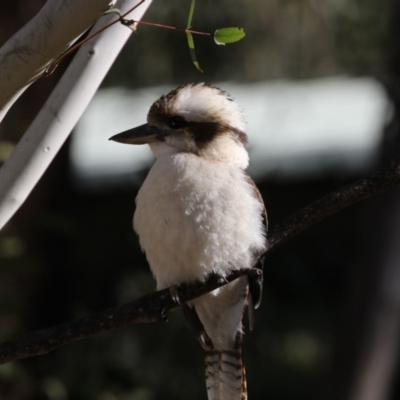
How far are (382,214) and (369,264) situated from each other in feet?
0.90

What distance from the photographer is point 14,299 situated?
3904 millimetres

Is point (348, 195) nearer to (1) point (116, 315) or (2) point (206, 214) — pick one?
(1) point (116, 315)

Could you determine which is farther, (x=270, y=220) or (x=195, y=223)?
(x=270, y=220)

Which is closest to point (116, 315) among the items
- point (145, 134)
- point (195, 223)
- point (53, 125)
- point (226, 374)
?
point (53, 125)

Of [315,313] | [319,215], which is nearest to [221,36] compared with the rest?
[319,215]

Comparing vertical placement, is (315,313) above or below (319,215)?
below

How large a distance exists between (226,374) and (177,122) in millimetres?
761

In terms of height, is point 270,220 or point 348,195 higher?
point 348,195

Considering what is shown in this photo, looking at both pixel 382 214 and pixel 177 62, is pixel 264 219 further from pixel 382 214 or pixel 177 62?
pixel 177 62

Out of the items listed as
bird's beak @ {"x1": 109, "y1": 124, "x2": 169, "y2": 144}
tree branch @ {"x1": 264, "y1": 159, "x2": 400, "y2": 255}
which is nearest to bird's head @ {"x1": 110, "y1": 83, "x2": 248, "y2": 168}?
bird's beak @ {"x1": 109, "y1": 124, "x2": 169, "y2": 144}

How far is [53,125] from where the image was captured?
2.05m

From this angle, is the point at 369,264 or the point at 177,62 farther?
the point at 177,62

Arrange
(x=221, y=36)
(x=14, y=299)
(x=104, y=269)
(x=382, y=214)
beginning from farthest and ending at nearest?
(x=104, y=269)
(x=382, y=214)
(x=14, y=299)
(x=221, y=36)

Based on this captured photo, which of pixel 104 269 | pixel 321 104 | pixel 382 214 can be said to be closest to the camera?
pixel 382 214
